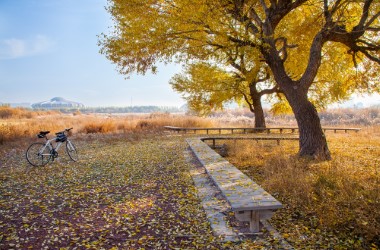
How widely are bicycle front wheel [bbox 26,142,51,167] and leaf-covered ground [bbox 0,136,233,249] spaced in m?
0.25

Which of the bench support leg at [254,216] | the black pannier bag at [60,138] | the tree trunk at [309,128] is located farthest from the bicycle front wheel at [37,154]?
the tree trunk at [309,128]

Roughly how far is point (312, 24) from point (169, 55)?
5.62 m

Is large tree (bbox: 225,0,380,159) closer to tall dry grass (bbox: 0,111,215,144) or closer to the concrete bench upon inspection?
the concrete bench

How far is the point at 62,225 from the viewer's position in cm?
489

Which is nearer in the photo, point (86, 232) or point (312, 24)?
point (86, 232)

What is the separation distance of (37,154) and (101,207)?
15.8 ft

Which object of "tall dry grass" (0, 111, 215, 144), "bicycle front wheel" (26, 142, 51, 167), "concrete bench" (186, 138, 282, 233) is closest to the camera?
"concrete bench" (186, 138, 282, 233)

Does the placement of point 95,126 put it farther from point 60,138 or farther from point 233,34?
point 233,34

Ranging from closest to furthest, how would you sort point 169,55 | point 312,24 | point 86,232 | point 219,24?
1. point 86,232
2. point 219,24
3. point 169,55
4. point 312,24

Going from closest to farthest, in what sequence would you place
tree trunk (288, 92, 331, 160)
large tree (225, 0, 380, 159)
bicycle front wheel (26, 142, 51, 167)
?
1. bicycle front wheel (26, 142, 51, 167)
2. large tree (225, 0, 380, 159)
3. tree trunk (288, 92, 331, 160)

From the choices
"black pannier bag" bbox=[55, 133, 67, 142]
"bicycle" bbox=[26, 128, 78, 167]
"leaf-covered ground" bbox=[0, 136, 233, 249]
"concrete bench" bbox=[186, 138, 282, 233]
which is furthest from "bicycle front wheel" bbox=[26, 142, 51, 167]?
"concrete bench" bbox=[186, 138, 282, 233]

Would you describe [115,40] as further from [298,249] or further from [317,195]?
[298,249]

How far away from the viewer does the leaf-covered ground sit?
4.37m

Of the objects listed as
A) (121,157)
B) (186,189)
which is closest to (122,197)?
(186,189)
